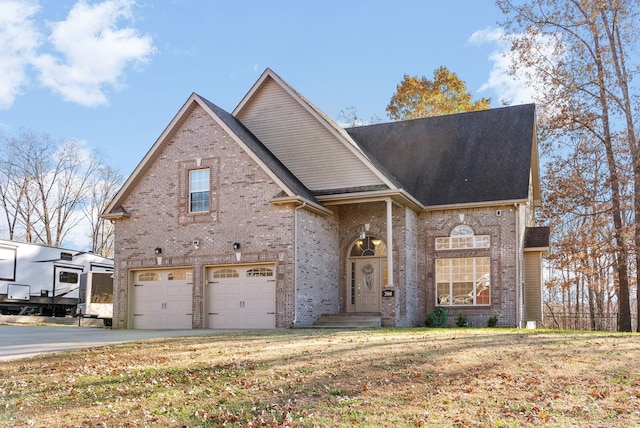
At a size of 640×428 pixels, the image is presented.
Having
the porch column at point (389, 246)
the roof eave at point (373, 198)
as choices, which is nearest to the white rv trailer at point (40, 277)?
the roof eave at point (373, 198)

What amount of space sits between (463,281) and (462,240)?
4.44 feet

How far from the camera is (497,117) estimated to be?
2658 centimetres

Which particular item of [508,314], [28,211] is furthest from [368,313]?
[28,211]

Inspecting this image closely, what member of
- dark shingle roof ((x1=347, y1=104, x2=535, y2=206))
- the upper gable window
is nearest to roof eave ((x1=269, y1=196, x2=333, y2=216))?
dark shingle roof ((x1=347, y1=104, x2=535, y2=206))

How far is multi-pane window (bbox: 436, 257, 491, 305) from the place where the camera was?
2289cm

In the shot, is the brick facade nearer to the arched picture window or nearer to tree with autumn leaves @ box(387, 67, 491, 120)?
the arched picture window

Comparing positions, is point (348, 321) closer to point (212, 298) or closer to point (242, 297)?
point (242, 297)

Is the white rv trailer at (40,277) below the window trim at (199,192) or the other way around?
below

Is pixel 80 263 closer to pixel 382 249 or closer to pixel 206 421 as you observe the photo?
pixel 382 249

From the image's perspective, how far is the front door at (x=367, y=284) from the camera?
912 inches

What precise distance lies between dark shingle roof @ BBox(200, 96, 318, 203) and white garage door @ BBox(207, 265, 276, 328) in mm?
2573

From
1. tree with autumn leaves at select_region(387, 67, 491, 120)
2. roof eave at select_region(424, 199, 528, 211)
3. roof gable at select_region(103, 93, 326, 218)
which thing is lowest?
roof eave at select_region(424, 199, 528, 211)

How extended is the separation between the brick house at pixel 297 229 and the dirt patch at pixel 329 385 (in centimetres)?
740

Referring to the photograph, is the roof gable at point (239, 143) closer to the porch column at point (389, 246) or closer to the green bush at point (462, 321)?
the porch column at point (389, 246)
